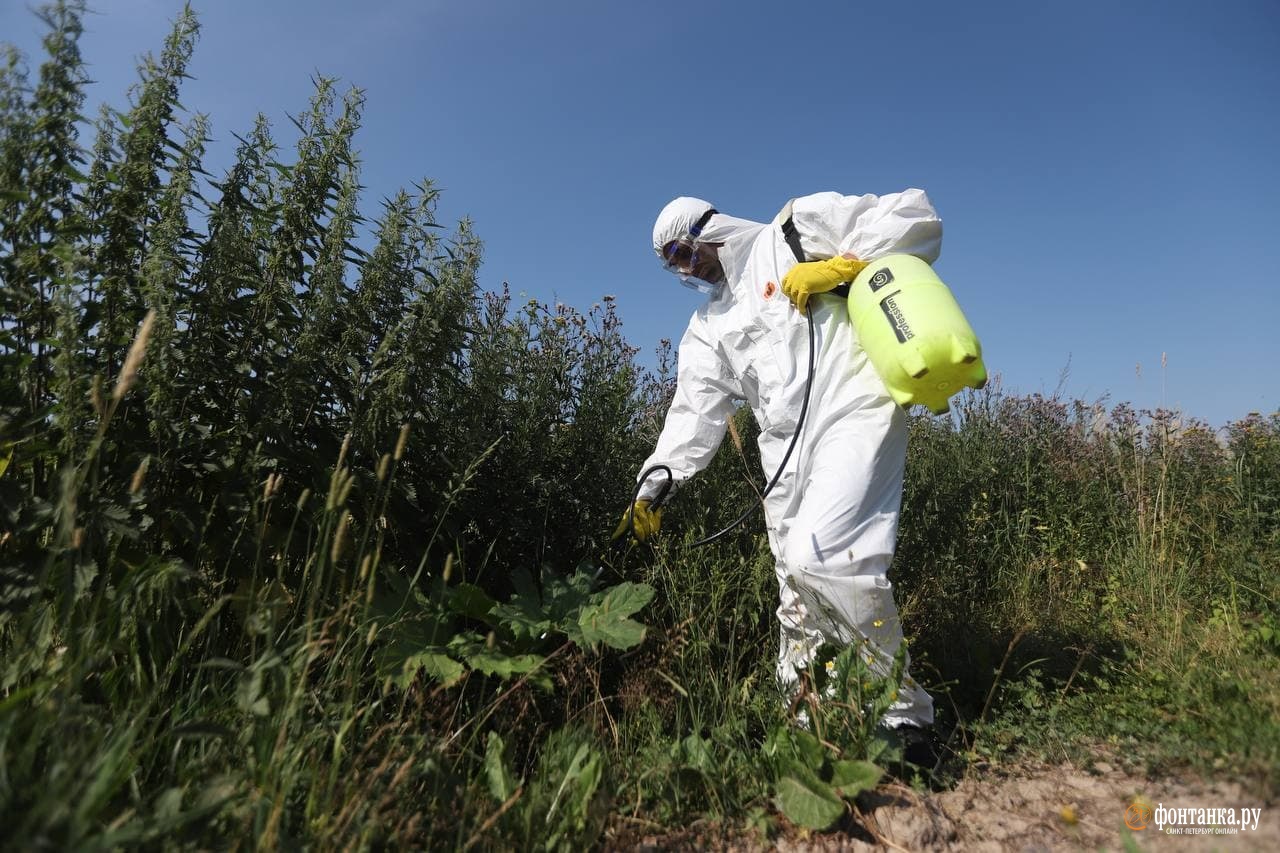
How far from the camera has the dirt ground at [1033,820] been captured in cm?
177

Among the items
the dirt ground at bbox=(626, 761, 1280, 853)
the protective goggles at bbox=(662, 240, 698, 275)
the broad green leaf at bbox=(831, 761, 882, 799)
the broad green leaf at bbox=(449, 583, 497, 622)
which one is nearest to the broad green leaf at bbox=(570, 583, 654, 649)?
the broad green leaf at bbox=(449, 583, 497, 622)

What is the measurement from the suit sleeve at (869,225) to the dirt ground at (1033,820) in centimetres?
197

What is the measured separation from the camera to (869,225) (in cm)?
277

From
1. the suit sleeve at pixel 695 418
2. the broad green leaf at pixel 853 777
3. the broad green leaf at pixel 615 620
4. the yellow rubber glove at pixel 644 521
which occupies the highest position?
the suit sleeve at pixel 695 418

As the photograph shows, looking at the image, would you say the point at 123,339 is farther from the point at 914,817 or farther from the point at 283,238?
the point at 914,817

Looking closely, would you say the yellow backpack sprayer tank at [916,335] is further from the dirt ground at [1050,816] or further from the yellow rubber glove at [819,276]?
the dirt ground at [1050,816]

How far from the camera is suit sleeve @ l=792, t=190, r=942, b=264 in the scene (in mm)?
2699

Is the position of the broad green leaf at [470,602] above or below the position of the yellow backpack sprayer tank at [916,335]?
below

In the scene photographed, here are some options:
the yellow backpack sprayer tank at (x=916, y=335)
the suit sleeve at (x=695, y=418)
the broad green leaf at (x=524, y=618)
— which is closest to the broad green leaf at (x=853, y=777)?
the broad green leaf at (x=524, y=618)

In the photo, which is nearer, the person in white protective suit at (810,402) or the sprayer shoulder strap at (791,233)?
the person in white protective suit at (810,402)
